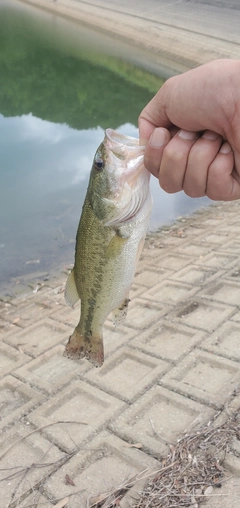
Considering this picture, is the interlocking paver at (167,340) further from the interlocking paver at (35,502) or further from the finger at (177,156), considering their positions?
the finger at (177,156)

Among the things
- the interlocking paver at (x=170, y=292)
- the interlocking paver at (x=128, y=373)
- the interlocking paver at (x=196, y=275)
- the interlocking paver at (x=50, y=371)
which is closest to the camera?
the interlocking paver at (x=128, y=373)

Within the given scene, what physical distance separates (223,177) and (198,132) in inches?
8.3

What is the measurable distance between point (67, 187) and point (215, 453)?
753cm

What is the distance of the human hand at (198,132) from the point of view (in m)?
1.97

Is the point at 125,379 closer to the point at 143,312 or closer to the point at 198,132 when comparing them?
the point at 143,312

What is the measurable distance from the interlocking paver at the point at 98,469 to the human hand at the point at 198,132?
78.7 inches

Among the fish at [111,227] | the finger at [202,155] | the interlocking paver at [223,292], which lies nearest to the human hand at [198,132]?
the finger at [202,155]

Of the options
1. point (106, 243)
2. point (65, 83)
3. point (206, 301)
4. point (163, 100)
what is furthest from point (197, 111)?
point (65, 83)

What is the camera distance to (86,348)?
254 cm

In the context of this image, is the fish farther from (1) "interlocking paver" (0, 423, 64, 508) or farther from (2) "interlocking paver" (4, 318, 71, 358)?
(2) "interlocking paver" (4, 318, 71, 358)

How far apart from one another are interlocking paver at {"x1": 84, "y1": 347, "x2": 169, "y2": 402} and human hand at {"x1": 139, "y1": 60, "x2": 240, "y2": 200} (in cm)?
224

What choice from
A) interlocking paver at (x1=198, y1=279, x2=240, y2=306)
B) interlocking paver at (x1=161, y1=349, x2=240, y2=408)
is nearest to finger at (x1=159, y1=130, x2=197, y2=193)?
interlocking paver at (x1=161, y1=349, x2=240, y2=408)

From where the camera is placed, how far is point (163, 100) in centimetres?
215

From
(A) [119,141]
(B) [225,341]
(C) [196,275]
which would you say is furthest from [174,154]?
(C) [196,275]
